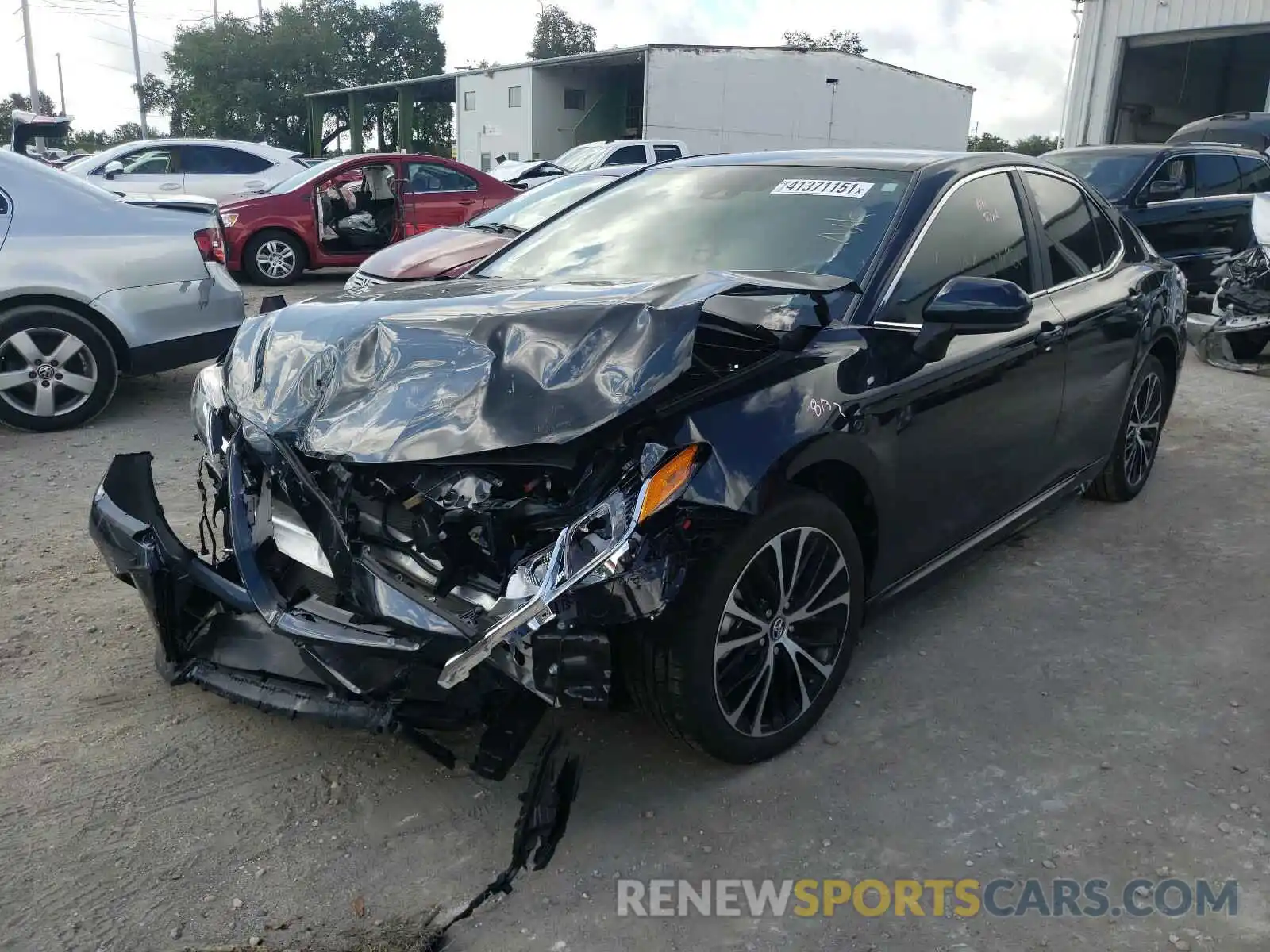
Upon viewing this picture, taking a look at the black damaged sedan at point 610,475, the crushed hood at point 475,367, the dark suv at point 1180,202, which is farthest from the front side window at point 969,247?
the dark suv at point 1180,202

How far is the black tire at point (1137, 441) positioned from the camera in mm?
4895

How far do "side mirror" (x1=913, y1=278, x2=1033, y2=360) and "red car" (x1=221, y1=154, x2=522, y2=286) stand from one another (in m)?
10.2

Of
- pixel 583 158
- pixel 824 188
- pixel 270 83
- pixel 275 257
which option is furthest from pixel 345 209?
pixel 270 83

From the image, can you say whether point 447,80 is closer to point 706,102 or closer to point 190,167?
point 706,102

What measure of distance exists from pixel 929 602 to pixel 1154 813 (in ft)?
4.48

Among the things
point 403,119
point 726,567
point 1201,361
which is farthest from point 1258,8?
point 403,119

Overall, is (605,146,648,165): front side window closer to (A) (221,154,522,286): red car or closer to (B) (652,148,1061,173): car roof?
(A) (221,154,522,286): red car

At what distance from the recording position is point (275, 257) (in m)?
12.2

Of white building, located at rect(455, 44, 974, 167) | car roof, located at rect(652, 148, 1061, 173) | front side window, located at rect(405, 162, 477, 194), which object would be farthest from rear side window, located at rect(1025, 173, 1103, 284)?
white building, located at rect(455, 44, 974, 167)

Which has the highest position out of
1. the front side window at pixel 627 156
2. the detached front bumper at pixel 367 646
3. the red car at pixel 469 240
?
the front side window at pixel 627 156

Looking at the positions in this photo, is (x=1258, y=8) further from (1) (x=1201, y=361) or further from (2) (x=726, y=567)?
(2) (x=726, y=567)

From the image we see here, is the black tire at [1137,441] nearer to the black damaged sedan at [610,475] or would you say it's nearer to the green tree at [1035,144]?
the black damaged sedan at [610,475]

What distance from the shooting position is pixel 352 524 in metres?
2.62

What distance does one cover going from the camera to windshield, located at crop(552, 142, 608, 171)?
1756 centimetres
